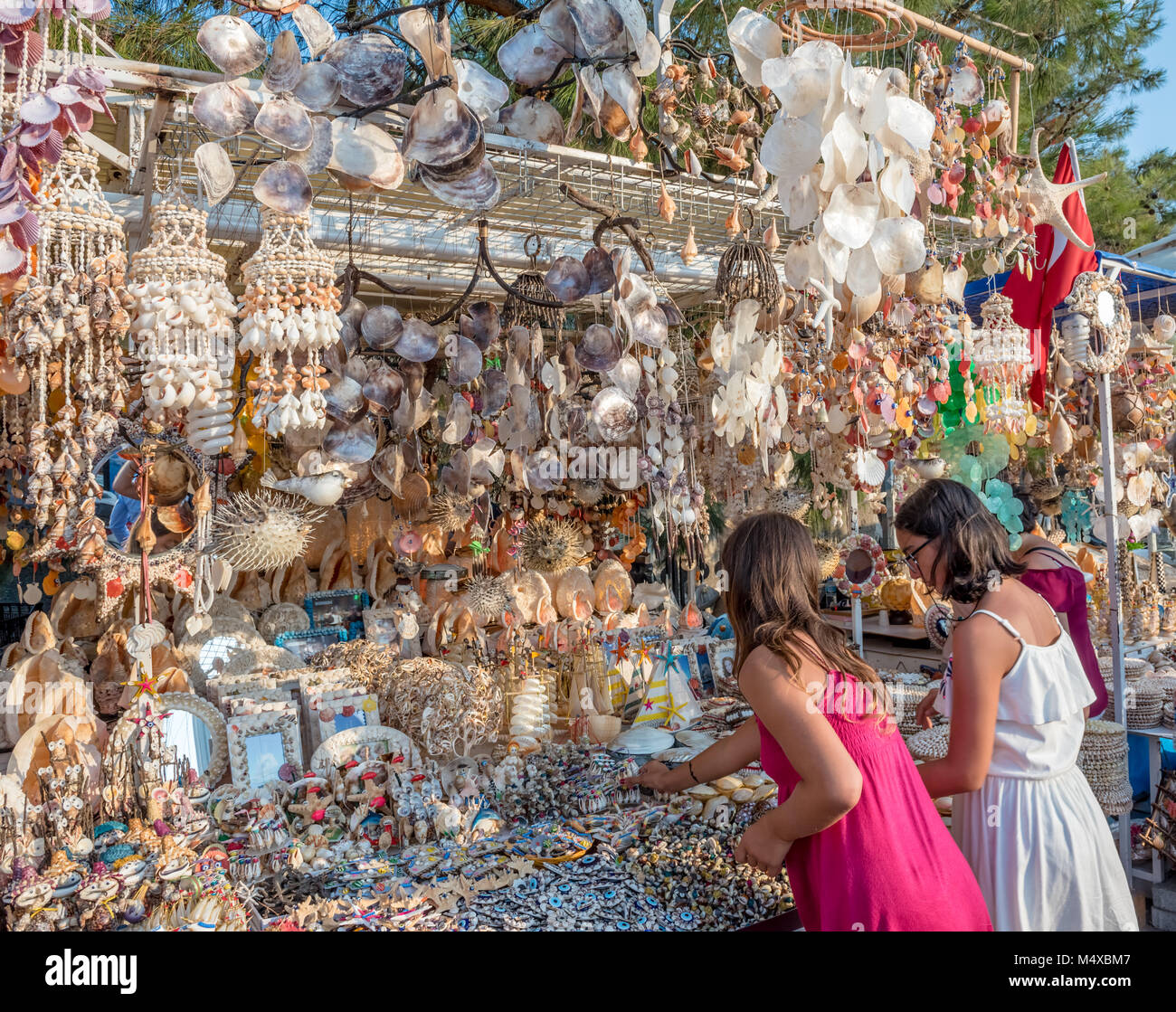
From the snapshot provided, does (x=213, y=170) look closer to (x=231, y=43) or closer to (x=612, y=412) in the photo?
(x=231, y=43)

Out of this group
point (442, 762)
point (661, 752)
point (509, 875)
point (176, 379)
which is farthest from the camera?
point (661, 752)

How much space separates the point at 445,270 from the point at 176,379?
5.07 feet

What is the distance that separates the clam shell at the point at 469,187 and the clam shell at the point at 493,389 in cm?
77

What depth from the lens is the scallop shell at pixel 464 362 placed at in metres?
2.03

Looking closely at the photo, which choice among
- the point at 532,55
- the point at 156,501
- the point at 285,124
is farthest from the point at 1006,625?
the point at 156,501

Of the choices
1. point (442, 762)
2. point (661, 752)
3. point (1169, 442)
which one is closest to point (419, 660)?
point (442, 762)

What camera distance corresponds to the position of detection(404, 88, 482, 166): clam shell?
129 cm

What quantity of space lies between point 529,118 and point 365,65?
0.36m

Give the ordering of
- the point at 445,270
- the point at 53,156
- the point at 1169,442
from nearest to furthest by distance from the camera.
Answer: the point at 53,156
the point at 445,270
the point at 1169,442

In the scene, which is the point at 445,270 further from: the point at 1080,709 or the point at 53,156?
the point at 1080,709

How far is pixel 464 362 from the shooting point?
6.66ft

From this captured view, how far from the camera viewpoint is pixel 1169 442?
349cm

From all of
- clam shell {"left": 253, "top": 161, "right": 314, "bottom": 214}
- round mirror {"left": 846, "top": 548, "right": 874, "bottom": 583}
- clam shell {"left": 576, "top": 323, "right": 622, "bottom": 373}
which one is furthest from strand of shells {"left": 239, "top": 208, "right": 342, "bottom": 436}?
round mirror {"left": 846, "top": 548, "right": 874, "bottom": 583}

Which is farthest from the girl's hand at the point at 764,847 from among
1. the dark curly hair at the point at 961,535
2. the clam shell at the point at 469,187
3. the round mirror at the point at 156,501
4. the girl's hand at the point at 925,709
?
the round mirror at the point at 156,501
